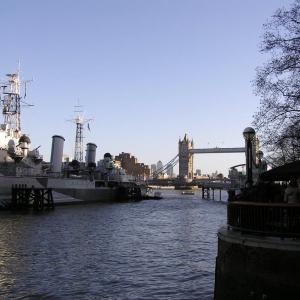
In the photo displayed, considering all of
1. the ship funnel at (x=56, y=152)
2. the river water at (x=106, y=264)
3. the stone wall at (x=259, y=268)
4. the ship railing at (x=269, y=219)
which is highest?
the ship funnel at (x=56, y=152)

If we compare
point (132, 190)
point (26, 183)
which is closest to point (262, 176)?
point (26, 183)

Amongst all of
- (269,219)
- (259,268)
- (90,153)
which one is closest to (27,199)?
(90,153)

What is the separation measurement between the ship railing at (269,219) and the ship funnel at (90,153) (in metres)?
84.2

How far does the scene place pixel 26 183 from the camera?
196ft

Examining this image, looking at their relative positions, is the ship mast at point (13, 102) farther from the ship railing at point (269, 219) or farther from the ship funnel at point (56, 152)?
the ship railing at point (269, 219)

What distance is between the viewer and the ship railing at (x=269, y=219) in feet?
33.9

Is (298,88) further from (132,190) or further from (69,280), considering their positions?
(132,190)

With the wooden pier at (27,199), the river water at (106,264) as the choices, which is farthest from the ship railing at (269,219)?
the wooden pier at (27,199)

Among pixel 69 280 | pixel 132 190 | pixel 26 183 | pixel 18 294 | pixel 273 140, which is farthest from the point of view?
pixel 132 190

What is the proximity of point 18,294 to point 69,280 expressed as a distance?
2435mm

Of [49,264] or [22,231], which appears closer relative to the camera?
[49,264]

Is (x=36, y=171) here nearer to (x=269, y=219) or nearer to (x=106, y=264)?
(x=106, y=264)

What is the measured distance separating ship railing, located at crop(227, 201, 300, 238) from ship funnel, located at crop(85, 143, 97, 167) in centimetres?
8422

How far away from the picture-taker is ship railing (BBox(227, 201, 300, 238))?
33.9 ft
